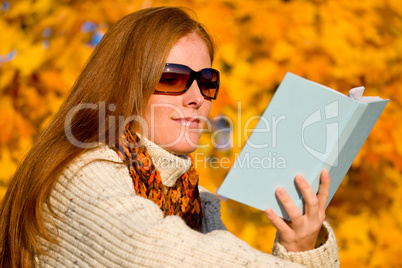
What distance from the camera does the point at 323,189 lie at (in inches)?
50.9

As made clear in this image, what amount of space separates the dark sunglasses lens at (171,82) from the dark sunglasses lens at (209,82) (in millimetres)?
86

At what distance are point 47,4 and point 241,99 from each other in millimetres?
1142

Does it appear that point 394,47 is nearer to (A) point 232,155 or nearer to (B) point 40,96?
(A) point 232,155

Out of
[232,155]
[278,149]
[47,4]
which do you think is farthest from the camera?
[232,155]

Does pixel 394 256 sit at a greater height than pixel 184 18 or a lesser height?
lesser

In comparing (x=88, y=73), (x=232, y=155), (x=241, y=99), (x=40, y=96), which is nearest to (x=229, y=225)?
(x=232, y=155)

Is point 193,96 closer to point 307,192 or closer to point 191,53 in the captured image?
point 191,53

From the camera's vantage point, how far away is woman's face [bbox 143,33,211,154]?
61.8 inches

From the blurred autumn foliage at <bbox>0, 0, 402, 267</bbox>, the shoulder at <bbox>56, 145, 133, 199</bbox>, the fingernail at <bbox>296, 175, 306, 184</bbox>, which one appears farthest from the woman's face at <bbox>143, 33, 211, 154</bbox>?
the blurred autumn foliage at <bbox>0, 0, 402, 267</bbox>

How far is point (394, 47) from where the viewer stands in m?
2.80

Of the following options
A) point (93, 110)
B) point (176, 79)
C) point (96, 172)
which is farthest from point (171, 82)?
point (96, 172)

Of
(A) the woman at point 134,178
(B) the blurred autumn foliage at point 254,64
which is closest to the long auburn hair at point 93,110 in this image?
(A) the woman at point 134,178

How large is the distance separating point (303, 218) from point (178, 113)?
0.53m

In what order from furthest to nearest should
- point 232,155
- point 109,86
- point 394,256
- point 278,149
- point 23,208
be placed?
1. point 394,256
2. point 232,155
3. point 109,86
4. point 23,208
5. point 278,149
